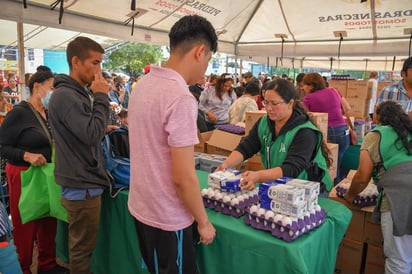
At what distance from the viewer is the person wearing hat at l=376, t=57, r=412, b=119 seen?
8.38 feet

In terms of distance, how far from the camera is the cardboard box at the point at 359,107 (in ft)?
16.8

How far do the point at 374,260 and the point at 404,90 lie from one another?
59.5 inches

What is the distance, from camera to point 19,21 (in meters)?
2.78

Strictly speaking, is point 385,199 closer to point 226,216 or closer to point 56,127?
point 226,216

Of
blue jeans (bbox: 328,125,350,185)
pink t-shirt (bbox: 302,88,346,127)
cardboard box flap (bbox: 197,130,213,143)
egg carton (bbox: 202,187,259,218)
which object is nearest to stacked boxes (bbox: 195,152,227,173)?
egg carton (bbox: 202,187,259,218)

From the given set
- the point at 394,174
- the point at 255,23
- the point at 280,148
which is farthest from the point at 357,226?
the point at 255,23

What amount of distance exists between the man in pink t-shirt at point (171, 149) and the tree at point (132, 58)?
15.4 meters

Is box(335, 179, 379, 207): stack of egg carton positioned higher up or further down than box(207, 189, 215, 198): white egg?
further down

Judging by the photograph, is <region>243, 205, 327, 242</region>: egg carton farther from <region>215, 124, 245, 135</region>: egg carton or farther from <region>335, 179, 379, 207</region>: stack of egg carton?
<region>215, 124, 245, 135</region>: egg carton

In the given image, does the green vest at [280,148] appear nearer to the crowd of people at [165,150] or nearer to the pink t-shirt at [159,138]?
the crowd of people at [165,150]

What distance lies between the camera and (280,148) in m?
1.71

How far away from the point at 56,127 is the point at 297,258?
1238mm

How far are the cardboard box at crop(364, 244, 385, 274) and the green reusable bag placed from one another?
77.9 inches

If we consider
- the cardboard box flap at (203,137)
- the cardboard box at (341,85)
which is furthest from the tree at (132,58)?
the cardboard box flap at (203,137)
